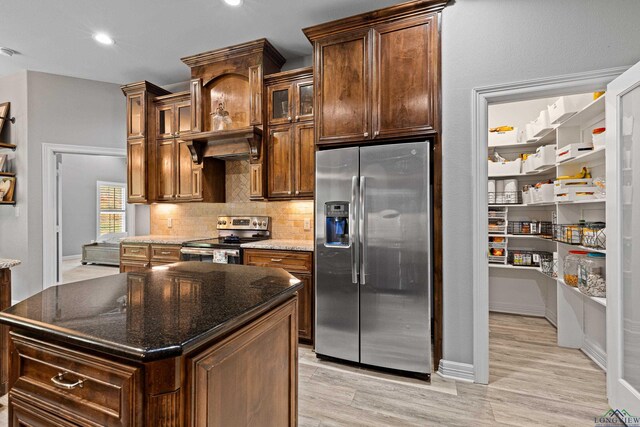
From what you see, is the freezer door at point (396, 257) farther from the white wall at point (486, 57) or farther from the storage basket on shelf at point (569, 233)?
the storage basket on shelf at point (569, 233)

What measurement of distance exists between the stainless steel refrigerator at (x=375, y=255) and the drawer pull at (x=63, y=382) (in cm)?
190

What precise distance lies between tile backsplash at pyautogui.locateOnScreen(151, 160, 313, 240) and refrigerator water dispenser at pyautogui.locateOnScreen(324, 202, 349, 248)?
0.89 meters

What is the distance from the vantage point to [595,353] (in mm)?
2621

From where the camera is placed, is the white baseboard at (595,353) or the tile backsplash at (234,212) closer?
the white baseboard at (595,353)

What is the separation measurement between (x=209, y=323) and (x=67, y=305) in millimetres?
570

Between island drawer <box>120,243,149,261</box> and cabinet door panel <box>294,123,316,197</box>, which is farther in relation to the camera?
island drawer <box>120,243,149,261</box>

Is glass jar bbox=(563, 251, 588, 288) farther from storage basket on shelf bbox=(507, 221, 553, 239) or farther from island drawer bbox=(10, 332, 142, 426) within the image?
island drawer bbox=(10, 332, 142, 426)

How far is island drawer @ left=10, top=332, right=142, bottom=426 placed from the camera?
31.2 inches

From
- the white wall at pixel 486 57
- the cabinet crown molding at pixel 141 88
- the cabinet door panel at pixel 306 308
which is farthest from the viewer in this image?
the cabinet crown molding at pixel 141 88

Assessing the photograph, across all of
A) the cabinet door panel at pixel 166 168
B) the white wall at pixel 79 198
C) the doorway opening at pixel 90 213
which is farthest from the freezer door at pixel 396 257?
the white wall at pixel 79 198

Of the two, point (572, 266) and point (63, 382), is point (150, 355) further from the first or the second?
point (572, 266)

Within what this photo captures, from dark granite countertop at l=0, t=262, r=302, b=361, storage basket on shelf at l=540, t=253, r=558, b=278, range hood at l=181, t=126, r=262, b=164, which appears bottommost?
storage basket on shelf at l=540, t=253, r=558, b=278

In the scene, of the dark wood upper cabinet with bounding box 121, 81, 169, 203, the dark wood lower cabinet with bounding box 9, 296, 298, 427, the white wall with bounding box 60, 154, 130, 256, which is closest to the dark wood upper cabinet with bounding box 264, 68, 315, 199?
the dark wood upper cabinet with bounding box 121, 81, 169, 203

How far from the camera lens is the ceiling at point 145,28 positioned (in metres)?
2.67
